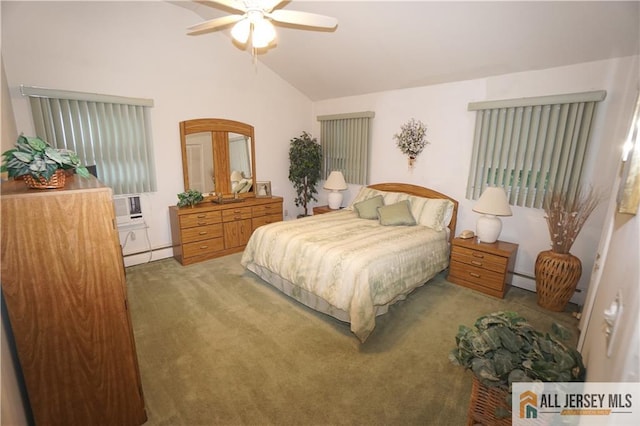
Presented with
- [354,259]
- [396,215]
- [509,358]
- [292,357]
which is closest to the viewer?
[509,358]

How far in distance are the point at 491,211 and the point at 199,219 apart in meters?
3.49

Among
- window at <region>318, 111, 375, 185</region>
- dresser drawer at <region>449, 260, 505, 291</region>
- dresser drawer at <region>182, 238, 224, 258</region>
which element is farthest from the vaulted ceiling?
dresser drawer at <region>182, 238, 224, 258</region>

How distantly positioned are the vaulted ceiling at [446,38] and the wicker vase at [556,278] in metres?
1.85

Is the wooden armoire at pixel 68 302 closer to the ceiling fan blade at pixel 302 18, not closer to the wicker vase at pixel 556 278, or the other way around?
the ceiling fan blade at pixel 302 18

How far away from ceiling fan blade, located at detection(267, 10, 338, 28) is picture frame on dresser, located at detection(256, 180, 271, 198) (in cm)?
285

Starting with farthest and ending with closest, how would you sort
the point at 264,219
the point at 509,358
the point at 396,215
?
the point at 264,219, the point at 396,215, the point at 509,358

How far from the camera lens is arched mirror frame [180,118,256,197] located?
13.3ft

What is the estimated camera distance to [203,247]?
12.9 ft

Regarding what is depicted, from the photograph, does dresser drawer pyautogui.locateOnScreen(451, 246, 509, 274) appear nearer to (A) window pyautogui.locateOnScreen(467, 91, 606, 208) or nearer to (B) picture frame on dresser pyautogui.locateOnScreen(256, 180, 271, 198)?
(A) window pyautogui.locateOnScreen(467, 91, 606, 208)

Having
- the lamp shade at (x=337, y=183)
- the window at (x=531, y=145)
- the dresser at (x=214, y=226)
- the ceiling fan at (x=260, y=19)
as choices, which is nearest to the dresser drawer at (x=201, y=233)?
the dresser at (x=214, y=226)

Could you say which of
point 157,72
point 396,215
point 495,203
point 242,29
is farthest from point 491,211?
point 157,72

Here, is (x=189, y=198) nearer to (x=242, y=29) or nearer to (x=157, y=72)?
(x=157, y=72)

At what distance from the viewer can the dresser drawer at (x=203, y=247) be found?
3795 millimetres

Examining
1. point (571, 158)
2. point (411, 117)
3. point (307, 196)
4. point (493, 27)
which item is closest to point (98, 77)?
point (307, 196)
